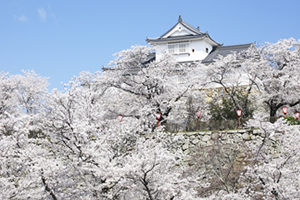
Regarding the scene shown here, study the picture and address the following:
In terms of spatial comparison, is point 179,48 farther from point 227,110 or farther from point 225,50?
point 227,110

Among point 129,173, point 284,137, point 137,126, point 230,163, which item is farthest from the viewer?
point 230,163

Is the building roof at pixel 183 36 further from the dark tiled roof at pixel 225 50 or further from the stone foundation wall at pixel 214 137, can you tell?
the stone foundation wall at pixel 214 137

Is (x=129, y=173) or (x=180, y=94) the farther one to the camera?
(x=180, y=94)

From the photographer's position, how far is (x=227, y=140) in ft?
41.4

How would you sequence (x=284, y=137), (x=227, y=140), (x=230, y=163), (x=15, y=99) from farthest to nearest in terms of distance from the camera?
(x=15, y=99)
(x=227, y=140)
(x=230, y=163)
(x=284, y=137)

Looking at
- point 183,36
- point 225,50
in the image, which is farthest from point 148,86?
point 225,50

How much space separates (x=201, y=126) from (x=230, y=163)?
369cm

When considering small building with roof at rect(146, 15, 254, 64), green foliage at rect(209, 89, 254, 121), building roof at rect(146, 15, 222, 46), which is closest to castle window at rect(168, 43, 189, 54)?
small building with roof at rect(146, 15, 254, 64)

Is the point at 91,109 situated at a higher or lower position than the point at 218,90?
lower

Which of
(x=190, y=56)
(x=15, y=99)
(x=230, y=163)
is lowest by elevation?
(x=230, y=163)

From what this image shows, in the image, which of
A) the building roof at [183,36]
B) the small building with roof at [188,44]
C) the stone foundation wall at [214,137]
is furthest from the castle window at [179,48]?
the stone foundation wall at [214,137]

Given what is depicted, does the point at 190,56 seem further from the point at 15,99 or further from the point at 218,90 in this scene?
the point at 15,99

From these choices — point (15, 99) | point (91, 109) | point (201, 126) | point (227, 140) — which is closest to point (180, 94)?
point (201, 126)

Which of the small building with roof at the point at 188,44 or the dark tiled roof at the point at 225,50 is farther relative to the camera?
the small building with roof at the point at 188,44
